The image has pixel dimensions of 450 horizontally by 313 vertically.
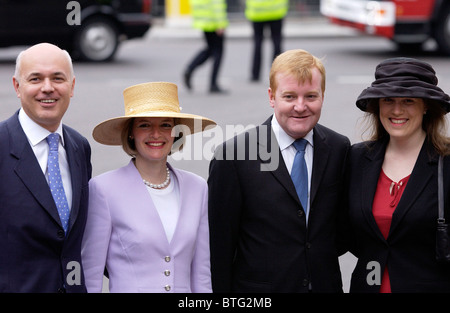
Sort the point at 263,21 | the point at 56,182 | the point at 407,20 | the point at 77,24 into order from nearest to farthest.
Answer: the point at 56,182 → the point at 263,21 → the point at 77,24 → the point at 407,20

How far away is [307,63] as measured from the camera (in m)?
3.64

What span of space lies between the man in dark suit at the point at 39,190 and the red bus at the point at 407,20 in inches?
431

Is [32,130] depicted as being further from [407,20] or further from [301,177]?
[407,20]

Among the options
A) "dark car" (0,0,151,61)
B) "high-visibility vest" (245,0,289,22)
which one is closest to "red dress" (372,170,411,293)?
"high-visibility vest" (245,0,289,22)

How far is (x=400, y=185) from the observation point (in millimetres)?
3803

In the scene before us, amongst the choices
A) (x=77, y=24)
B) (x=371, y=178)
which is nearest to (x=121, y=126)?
(x=371, y=178)

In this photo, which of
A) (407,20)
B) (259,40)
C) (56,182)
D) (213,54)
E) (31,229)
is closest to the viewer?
(31,229)

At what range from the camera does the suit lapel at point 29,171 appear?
3354mm

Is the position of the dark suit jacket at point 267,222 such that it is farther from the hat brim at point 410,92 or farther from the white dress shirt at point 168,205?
the hat brim at point 410,92

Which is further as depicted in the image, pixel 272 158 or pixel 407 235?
pixel 272 158

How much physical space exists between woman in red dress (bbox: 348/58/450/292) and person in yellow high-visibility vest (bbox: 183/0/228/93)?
7741 millimetres

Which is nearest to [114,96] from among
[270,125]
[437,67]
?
[437,67]

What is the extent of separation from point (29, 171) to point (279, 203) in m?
1.13

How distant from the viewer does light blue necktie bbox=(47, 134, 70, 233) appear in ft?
11.3
